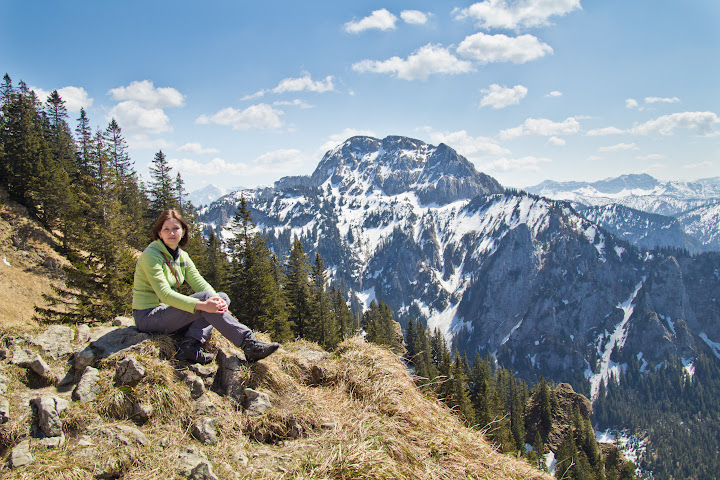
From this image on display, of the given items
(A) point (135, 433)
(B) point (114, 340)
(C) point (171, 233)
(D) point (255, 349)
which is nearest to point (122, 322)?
(B) point (114, 340)

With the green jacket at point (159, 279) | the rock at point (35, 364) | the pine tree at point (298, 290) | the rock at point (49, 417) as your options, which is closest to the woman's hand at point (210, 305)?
the green jacket at point (159, 279)

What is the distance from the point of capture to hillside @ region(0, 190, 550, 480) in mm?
4043

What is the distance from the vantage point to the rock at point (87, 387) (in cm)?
513

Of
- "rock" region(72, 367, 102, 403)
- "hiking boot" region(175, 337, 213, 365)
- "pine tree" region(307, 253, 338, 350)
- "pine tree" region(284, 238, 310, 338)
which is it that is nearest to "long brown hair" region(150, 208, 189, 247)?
"hiking boot" region(175, 337, 213, 365)

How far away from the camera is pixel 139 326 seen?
6672mm

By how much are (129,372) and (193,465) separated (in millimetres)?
2080

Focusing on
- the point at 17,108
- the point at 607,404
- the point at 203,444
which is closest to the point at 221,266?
the point at 17,108

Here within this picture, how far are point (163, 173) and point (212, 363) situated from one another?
43219mm

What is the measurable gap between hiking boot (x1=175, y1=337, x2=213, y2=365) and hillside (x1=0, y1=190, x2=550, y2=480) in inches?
6.6

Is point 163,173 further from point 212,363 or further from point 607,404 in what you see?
point 607,404

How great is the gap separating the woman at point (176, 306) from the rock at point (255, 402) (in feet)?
2.29

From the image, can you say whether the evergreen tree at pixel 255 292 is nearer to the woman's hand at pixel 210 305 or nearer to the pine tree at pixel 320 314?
the pine tree at pixel 320 314

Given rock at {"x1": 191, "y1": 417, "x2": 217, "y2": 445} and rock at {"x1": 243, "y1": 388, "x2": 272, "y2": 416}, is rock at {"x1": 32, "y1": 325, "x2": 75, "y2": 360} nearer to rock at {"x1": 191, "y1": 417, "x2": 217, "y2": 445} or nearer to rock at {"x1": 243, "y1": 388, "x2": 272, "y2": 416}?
rock at {"x1": 191, "y1": 417, "x2": 217, "y2": 445}

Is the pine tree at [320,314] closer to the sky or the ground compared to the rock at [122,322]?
closer to the ground
